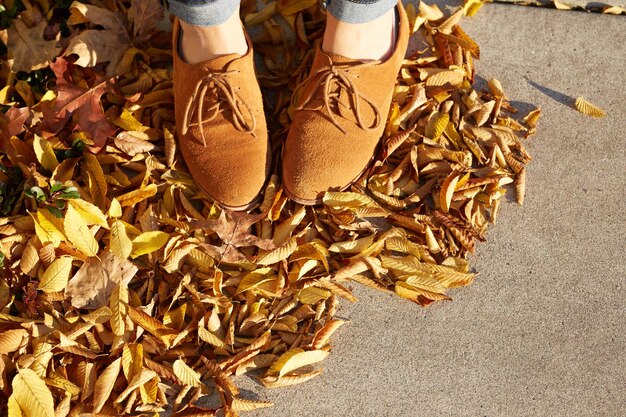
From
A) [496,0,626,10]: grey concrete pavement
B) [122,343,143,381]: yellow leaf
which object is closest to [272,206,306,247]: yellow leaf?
[122,343,143,381]: yellow leaf

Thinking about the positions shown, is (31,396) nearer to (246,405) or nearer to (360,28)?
(246,405)

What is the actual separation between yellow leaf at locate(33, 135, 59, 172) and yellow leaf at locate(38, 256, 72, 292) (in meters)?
0.30

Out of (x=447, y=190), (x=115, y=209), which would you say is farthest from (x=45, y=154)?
(x=447, y=190)

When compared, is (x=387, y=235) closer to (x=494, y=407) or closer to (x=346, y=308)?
(x=346, y=308)

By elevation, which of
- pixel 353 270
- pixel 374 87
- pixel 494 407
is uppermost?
pixel 374 87

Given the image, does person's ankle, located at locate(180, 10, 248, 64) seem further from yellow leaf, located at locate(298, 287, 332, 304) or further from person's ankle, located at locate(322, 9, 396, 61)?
yellow leaf, located at locate(298, 287, 332, 304)

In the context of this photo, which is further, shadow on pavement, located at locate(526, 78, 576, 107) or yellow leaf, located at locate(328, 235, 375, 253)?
shadow on pavement, located at locate(526, 78, 576, 107)

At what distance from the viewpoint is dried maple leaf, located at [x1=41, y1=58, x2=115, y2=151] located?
1.81 m

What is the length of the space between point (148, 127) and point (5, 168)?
0.43m

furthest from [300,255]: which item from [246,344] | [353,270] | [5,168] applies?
[5,168]

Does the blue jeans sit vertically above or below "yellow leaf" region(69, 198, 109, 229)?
above

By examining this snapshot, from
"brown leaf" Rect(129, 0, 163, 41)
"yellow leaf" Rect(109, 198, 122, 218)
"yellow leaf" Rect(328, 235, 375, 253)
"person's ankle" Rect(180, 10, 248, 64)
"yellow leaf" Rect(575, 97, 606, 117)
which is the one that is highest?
"person's ankle" Rect(180, 10, 248, 64)

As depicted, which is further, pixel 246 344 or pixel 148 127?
pixel 148 127

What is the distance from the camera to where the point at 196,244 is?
174 centimetres
